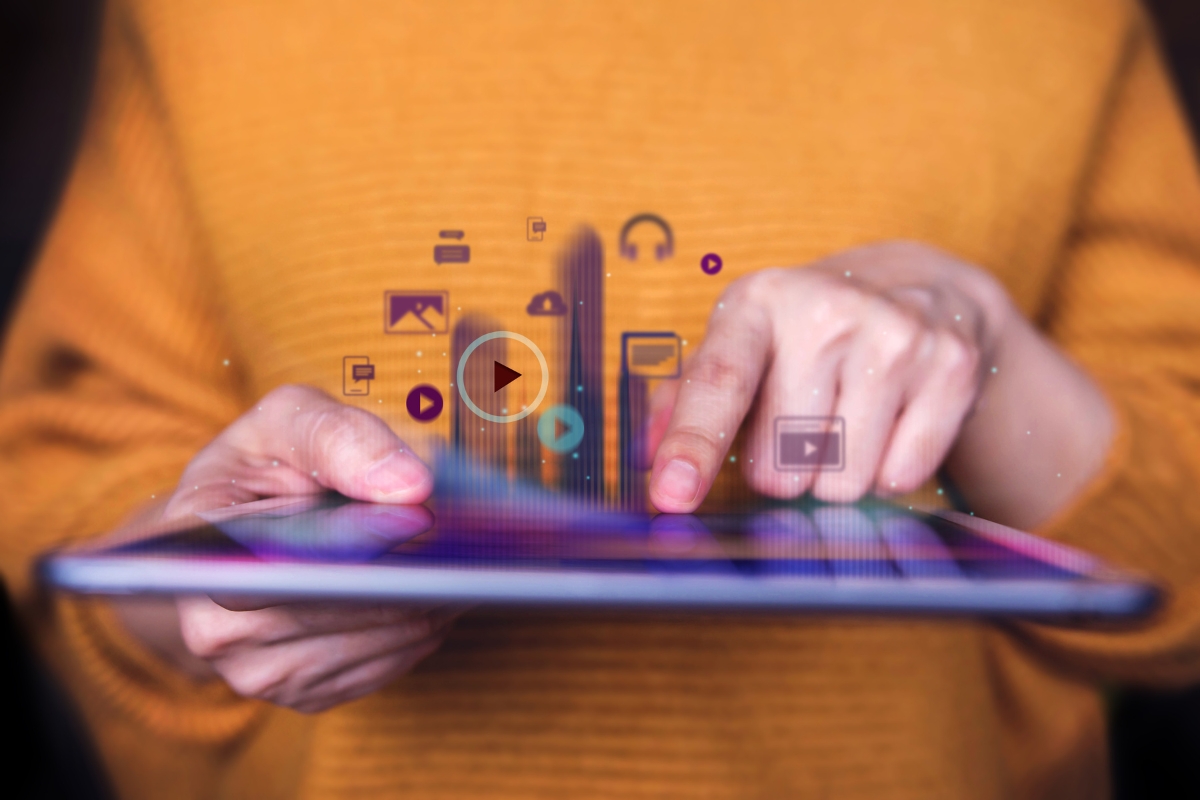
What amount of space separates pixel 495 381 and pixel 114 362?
0.16 metres

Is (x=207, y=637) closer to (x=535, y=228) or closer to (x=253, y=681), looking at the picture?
(x=253, y=681)

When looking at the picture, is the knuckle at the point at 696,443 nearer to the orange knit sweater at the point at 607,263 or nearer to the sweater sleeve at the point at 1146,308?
the orange knit sweater at the point at 607,263

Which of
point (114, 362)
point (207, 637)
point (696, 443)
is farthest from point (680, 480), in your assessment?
point (114, 362)

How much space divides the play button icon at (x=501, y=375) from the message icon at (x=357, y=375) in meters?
0.03

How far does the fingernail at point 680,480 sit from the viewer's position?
14 centimetres

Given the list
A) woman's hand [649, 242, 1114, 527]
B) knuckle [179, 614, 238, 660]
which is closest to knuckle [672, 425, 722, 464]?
woman's hand [649, 242, 1114, 527]

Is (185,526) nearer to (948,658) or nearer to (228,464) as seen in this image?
(228,464)

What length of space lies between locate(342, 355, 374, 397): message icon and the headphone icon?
0.09 m

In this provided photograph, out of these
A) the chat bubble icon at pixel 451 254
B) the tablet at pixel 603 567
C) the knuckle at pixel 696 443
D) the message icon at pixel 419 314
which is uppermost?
the chat bubble icon at pixel 451 254

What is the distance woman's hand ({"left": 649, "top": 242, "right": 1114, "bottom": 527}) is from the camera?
149mm

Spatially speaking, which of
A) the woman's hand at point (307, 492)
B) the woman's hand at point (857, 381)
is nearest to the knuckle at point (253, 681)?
the woman's hand at point (307, 492)

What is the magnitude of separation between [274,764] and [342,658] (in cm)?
14

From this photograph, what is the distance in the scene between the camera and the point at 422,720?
0.73ft

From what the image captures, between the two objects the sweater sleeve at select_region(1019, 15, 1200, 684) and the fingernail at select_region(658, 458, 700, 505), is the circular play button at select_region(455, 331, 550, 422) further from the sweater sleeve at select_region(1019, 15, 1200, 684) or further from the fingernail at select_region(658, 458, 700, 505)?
the sweater sleeve at select_region(1019, 15, 1200, 684)
